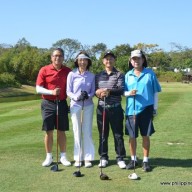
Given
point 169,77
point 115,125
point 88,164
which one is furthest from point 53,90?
point 169,77

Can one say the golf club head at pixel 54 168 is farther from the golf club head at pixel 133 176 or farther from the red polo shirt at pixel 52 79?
the golf club head at pixel 133 176

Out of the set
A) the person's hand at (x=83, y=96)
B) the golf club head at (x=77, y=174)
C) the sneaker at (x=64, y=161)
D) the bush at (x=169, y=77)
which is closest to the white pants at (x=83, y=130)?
the sneaker at (x=64, y=161)

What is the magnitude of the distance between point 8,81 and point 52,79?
66713 millimetres

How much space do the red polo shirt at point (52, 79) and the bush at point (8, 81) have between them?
63.3m

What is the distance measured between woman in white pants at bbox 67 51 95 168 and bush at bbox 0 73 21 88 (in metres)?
63.5

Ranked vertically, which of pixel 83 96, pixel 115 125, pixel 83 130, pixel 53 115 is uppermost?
pixel 83 96

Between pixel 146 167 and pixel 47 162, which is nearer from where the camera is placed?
pixel 146 167

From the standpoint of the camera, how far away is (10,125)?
565 inches

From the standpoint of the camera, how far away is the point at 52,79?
754 cm

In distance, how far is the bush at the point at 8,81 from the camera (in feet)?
233

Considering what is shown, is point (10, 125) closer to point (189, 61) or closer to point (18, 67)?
point (18, 67)

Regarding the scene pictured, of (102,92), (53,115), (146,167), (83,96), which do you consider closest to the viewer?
(146,167)

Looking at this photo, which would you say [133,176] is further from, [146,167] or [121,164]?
[121,164]

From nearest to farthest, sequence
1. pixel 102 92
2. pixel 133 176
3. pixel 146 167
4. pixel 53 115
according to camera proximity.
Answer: pixel 133 176, pixel 146 167, pixel 102 92, pixel 53 115
